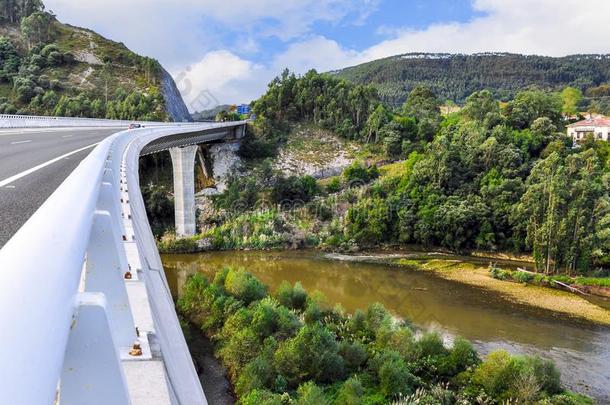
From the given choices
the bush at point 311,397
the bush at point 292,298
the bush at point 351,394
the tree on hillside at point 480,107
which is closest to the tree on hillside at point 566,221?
the tree on hillside at point 480,107

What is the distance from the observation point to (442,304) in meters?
23.1

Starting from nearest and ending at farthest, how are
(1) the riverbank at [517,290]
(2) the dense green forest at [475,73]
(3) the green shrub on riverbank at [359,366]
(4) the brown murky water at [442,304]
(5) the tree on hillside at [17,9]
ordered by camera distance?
1. (3) the green shrub on riverbank at [359,366]
2. (4) the brown murky water at [442,304]
3. (1) the riverbank at [517,290]
4. (5) the tree on hillside at [17,9]
5. (2) the dense green forest at [475,73]

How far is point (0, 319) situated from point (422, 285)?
89.5ft

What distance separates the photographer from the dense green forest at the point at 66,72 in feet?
177

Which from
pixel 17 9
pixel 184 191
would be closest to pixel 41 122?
pixel 184 191

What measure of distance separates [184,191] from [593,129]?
49910 millimetres

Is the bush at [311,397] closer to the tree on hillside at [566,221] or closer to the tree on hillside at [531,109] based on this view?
the tree on hillside at [566,221]

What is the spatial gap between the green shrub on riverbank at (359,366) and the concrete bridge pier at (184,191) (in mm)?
21201

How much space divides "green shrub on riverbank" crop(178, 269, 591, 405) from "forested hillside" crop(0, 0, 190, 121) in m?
44.6

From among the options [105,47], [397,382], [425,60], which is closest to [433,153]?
[397,382]

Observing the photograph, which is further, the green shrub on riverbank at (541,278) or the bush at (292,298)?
the green shrub on riverbank at (541,278)

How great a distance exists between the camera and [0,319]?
0.71 metres

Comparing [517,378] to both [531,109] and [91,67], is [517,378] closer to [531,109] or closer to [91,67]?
[531,109]

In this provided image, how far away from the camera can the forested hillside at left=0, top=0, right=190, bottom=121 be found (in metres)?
53.9
